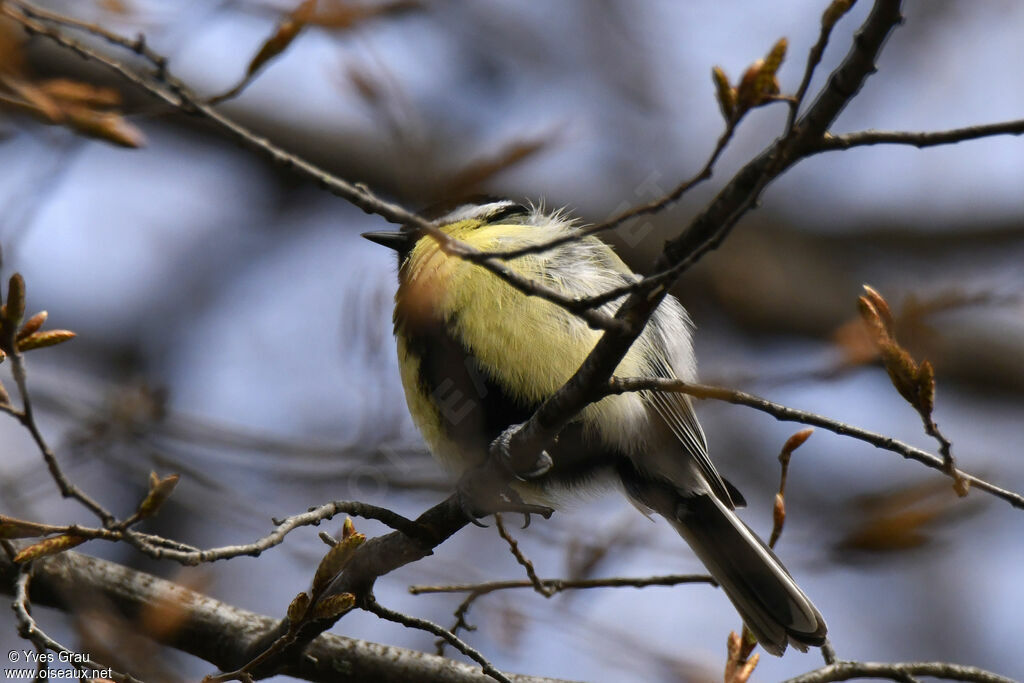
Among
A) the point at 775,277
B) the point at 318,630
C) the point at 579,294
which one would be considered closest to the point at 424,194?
the point at 318,630

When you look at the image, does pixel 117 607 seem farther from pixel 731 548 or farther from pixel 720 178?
pixel 720 178

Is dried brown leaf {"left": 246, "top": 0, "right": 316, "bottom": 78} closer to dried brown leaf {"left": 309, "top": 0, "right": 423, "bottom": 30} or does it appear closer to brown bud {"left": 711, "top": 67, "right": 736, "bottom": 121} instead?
dried brown leaf {"left": 309, "top": 0, "right": 423, "bottom": 30}

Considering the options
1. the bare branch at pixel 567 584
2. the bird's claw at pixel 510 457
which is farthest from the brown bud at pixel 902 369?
the bare branch at pixel 567 584

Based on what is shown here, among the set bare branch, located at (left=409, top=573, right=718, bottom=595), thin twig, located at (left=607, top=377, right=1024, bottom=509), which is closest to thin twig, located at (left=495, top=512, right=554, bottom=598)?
bare branch, located at (left=409, top=573, right=718, bottom=595)

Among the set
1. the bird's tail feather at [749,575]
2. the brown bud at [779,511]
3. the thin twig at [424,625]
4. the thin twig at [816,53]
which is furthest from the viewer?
the bird's tail feather at [749,575]

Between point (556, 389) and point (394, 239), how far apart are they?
3.85 feet

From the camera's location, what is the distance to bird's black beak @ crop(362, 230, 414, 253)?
4.06 metres

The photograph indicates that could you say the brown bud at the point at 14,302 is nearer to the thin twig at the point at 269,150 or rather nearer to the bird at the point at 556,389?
the thin twig at the point at 269,150

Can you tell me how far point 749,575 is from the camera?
3645 mm

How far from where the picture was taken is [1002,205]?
24.8ft

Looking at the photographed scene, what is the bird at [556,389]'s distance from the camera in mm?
3273

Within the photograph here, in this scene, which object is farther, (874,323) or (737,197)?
(874,323)

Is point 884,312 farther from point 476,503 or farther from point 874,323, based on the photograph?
point 476,503

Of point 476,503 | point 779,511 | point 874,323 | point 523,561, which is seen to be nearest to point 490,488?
point 476,503
